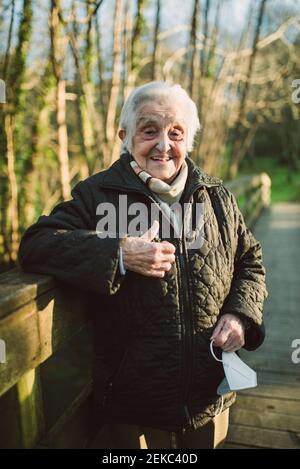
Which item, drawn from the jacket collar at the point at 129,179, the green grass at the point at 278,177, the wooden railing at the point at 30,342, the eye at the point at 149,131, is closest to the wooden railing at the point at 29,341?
the wooden railing at the point at 30,342

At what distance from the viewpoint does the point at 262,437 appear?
2.25m

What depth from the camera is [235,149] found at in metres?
7.95

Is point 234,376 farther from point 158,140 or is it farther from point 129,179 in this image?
point 158,140

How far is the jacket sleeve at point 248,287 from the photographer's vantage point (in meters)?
1.65

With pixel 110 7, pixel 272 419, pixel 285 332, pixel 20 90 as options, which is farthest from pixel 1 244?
pixel 110 7

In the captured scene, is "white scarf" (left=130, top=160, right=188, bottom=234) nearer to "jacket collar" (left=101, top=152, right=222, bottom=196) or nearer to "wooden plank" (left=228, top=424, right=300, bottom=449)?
"jacket collar" (left=101, top=152, right=222, bottom=196)

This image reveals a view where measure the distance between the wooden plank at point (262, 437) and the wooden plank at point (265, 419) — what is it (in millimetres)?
43

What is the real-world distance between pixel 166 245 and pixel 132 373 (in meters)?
0.48

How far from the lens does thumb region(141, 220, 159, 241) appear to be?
1.49 m

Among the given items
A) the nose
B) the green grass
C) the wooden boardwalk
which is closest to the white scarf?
the nose

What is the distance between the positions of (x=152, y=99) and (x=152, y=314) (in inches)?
31.2
